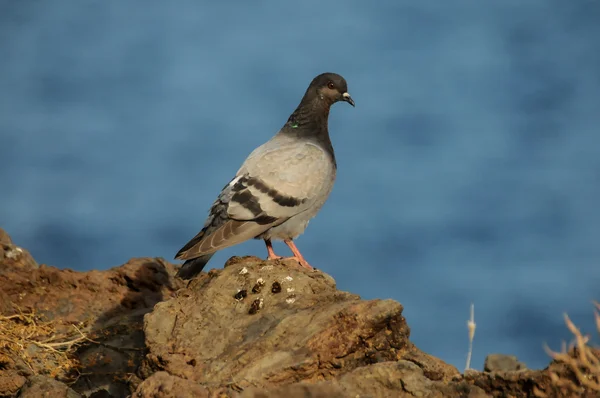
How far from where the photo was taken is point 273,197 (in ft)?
37.2

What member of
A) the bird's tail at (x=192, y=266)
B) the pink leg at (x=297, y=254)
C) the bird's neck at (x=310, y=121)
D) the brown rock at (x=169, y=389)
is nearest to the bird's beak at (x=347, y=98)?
the bird's neck at (x=310, y=121)

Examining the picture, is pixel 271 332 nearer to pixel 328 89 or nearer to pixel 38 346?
pixel 38 346

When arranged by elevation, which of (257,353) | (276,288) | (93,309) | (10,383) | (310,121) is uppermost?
(310,121)

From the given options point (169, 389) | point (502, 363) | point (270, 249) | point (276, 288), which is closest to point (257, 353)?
point (276, 288)

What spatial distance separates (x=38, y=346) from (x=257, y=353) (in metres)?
4.93

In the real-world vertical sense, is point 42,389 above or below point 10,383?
below

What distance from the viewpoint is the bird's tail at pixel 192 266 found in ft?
34.8

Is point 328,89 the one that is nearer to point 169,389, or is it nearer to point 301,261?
point 301,261

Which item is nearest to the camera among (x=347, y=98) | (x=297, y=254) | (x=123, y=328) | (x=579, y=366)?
(x=579, y=366)

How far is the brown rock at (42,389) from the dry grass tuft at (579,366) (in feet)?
16.3

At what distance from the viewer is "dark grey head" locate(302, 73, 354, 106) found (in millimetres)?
12938

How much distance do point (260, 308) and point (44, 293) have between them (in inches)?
226

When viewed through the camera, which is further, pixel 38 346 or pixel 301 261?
pixel 38 346

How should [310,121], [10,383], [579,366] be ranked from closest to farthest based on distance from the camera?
1. [579,366]
2. [10,383]
3. [310,121]
